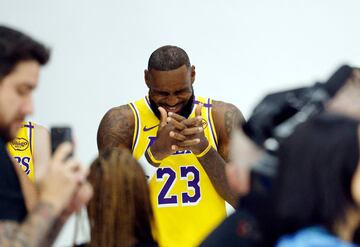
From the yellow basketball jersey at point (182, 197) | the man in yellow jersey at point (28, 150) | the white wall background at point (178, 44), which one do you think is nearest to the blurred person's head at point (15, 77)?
the man in yellow jersey at point (28, 150)

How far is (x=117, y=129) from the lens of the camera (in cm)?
339

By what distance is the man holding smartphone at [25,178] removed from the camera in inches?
68.9

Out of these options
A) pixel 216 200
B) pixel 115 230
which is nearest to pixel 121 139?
pixel 216 200

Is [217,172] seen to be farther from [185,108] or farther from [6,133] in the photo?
[6,133]

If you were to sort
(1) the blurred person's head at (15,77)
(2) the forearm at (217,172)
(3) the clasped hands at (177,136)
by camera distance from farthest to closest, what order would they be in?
(2) the forearm at (217,172), (3) the clasped hands at (177,136), (1) the blurred person's head at (15,77)

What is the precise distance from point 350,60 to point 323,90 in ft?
9.61

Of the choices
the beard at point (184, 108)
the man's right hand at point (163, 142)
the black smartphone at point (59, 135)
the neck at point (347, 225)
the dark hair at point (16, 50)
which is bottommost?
the man's right hand at point (163, 142)

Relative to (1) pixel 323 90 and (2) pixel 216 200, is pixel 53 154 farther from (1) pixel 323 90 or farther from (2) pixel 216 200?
(2) pixel 216 200

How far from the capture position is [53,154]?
1874 mm

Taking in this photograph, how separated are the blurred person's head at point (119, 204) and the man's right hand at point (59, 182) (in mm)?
237

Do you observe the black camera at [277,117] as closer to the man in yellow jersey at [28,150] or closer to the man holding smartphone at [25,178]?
the man holding smartphone at [25,178]

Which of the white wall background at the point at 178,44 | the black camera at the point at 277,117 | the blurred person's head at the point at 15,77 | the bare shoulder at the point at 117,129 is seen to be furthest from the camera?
the white wall background at the point at 178,44

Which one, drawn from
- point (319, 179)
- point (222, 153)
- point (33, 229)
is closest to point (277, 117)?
point (319, 179)

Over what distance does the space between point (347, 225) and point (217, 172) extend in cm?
175
